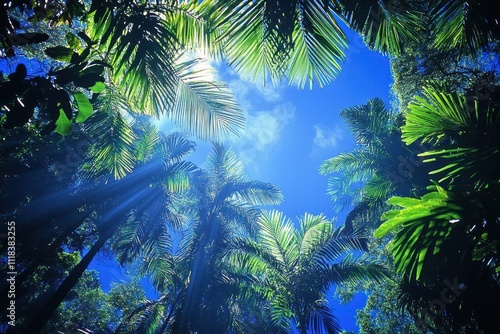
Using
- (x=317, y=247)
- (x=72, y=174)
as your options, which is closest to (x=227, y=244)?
(x=317, y=247)

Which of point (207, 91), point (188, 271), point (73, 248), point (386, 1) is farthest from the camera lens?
point (73, 248)

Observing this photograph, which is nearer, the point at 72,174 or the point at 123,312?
the point at 72,174

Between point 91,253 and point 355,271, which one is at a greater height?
point 355,271

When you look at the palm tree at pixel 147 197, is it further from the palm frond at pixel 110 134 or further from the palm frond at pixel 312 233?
the palm frond at pixel 110 134

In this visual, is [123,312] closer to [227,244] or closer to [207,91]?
[227,244]

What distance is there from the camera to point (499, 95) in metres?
3.80

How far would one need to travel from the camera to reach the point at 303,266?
874 cm

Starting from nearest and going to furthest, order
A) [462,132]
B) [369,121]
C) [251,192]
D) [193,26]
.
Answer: [462,132], [193,26], [369,121], [251,192]

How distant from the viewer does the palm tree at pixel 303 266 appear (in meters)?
7.86

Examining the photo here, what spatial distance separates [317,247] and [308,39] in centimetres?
707

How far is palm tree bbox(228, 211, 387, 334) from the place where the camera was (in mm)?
7855

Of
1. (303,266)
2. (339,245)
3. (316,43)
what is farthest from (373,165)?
(316,43)

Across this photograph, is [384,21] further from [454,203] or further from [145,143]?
[145,143]

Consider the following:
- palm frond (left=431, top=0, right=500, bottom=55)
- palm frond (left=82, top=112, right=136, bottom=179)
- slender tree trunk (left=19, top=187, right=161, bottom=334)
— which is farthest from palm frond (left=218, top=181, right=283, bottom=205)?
palm frond (left=431, top=0, right=500, bottom=55)
